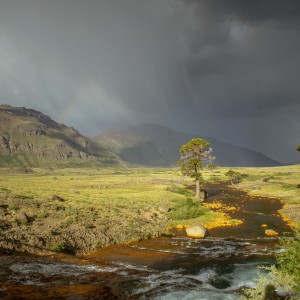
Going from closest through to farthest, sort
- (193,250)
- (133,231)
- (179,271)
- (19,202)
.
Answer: (179,271) → (193,250) → (133,231) → (19,202)

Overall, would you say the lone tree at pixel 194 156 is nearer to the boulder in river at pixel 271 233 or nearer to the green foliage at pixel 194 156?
the green foliage at pixel 194 156

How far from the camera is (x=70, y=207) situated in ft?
173

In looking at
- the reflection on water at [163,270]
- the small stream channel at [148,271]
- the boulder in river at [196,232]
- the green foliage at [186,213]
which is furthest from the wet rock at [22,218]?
the green foliage at [186,213]

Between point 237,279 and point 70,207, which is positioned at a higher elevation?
point 70,207

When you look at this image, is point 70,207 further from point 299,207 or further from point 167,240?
point 299,207

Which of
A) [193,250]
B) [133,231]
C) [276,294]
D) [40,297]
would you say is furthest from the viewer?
[133,231]

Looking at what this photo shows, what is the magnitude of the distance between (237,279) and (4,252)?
2106 cm

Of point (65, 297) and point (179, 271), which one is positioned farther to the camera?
point (179, 271)

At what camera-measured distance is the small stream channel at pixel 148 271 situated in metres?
22.0

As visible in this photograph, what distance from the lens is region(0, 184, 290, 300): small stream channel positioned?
866 inches

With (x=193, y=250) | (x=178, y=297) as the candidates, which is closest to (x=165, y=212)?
(x=193, y=250)

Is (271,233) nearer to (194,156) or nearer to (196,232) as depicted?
(196,232)

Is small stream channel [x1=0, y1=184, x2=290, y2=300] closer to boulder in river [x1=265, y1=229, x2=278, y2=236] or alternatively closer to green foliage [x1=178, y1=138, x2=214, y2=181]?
boulder in river [x1=265, y1=229, x2=278, y2=236]

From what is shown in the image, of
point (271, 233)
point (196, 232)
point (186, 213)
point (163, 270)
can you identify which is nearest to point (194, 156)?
point (186, 213)
